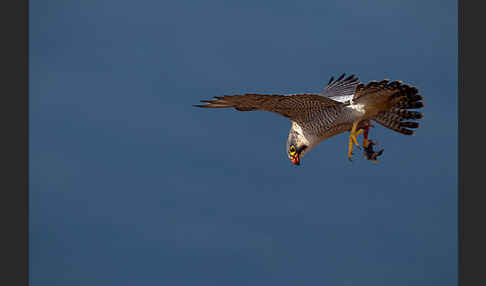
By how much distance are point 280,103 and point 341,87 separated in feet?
3.63

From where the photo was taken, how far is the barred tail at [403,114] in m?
4.81

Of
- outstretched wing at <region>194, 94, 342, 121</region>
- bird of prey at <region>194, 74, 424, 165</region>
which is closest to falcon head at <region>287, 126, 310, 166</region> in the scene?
bird of prey at <region>194, 74, 424, 165</region>

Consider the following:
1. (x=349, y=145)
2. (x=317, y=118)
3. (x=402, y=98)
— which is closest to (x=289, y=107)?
(x=317, y=118)

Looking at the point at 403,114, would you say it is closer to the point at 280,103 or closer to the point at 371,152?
the point at 371,152

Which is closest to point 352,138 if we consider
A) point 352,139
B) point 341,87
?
point 352,139

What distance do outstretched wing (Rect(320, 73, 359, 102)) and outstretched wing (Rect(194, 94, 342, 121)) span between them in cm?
60

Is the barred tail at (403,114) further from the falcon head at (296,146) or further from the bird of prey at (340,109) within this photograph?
the falcon head at (296,146)

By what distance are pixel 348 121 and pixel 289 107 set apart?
47 centimetres

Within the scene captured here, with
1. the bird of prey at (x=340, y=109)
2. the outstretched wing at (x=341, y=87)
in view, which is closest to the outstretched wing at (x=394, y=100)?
the bird of prey at (x=340, y=109)

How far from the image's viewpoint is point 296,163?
209 inches

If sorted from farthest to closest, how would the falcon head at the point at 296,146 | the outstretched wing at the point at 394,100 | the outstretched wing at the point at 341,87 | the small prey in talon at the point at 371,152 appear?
the outstretched wing at the point at 341,87, the falcon head at the point at 296,146, the small prey in talon at the point at 371,152, the outstretched wing at the point at 394,100

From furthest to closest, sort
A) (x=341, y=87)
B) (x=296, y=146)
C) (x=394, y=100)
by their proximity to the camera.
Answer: (x=341, y=87) < (x=296, y=146) < (x=394, y=100)

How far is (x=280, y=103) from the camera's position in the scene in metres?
4.94

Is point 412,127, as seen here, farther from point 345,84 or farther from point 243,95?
point 243,95
